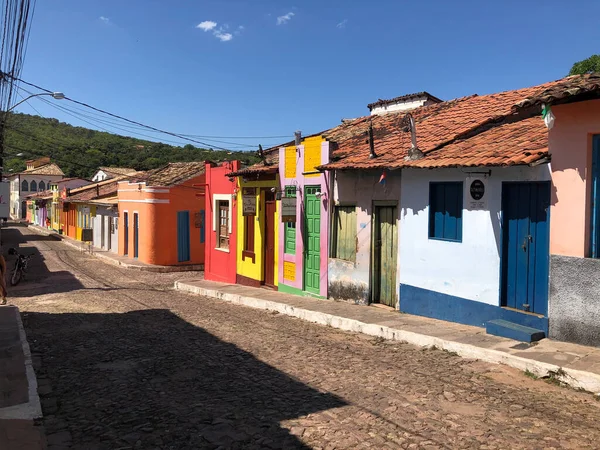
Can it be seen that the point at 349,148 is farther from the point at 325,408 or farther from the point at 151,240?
the point at 151,240

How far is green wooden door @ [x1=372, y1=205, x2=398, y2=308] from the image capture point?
1034 cm

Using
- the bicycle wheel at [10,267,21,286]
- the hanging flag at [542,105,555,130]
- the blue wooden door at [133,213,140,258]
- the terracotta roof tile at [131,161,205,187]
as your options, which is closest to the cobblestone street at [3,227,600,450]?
the hanging flag at [542,105,555,130]

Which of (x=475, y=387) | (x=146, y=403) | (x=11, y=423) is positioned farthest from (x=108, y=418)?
(x=475, y=387)

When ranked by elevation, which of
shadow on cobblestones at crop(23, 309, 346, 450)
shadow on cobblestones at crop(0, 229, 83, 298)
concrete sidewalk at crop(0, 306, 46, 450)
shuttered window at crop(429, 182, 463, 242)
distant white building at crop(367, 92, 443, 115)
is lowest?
shadow on cobblestones at crop(0, 229, 83, 298)

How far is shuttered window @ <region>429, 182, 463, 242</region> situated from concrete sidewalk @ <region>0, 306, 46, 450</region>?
6617 millimetres

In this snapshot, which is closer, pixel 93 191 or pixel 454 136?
pixel 454 136

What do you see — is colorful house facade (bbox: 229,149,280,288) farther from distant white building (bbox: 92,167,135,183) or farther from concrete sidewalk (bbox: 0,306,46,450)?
distant white building (bbox: 92,167,135,183)

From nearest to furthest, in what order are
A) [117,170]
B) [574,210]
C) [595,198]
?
[595,198]
[574,210]
[117,170]

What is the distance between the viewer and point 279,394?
223 inches

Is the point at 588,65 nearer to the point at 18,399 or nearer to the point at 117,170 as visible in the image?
the point at 18,399

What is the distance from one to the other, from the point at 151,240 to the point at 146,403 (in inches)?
711

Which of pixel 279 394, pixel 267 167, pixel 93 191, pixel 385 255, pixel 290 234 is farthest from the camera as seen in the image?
pixel 93 191

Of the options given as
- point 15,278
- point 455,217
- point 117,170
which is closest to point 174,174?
point 15,278

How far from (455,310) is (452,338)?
1287mm
